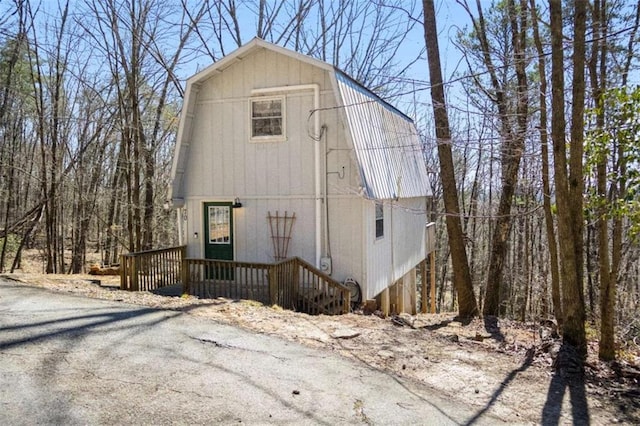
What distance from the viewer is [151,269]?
10.1 m

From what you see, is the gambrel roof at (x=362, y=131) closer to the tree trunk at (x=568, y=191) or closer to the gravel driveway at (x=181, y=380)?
the tree trunk at (x=568, y=191)

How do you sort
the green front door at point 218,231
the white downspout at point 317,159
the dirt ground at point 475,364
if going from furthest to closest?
the green front door at point 218,231
the white downspout at point 317,159
the dirt ground at point 475,364

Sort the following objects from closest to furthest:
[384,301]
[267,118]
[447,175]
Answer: [267,118] < [447,175] < [384,301]

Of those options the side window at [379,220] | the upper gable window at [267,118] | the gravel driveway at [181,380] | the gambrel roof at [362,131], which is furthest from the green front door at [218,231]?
the gravel driveway at [181,380]

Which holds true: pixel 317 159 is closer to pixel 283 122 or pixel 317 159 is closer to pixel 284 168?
pixel 284 168

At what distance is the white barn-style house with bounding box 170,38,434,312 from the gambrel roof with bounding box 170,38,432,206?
34mm

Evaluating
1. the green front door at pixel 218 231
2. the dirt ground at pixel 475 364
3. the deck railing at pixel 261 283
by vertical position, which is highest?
the green front door at pixel 218 231

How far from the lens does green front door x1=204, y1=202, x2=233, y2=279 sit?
1091 cm

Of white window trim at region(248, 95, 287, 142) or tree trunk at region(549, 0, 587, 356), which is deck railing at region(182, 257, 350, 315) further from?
tree trunk at region(549, 0, 587, 356)

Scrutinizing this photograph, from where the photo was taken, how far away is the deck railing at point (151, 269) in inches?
381

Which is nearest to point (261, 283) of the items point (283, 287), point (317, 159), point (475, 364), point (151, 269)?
point (283, 287)

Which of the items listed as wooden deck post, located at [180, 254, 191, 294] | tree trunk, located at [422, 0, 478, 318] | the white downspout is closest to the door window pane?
wooden deck post, located at [180, 254, 191, 294]

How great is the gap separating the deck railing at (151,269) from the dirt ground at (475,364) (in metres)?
1.53

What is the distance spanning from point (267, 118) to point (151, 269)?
165 inches
